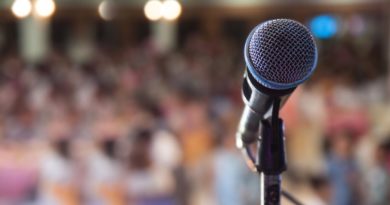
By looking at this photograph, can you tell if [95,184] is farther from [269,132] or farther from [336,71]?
[336,71]

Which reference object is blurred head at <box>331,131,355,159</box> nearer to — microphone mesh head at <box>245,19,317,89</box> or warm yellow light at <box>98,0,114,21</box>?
microphone mesh head at <box>245,19,317,89</box>

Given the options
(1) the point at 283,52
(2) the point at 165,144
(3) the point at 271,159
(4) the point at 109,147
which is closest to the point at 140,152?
(4) the point at 109,147

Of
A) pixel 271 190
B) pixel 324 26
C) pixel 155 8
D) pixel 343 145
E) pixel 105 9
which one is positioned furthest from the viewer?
pixel 324 26

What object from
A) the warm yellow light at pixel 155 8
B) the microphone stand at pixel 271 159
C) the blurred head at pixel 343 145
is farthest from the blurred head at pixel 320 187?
the warm yellow light at pixel 155 8

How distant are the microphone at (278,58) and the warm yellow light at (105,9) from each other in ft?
27.5

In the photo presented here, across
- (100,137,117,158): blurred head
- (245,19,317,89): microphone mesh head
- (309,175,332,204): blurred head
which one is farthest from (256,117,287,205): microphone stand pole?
(100,137,117,158): blurred head

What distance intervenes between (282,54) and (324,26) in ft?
32.0

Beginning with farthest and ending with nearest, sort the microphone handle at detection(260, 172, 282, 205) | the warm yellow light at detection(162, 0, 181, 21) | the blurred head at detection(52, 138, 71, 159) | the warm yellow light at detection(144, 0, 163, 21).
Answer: the warm yellow light at detection(144, 0, 163, 21), the warm yellow light at detection(162, 0, 181, 21), the blurred head at detection(52, 138, 71, 159), the microphone handle at detection(260, 172, 282, 205)

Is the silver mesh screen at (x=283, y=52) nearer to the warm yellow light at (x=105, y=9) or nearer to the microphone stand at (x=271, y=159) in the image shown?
the microphone stand at (x=271, y=159)

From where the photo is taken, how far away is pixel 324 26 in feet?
35.2

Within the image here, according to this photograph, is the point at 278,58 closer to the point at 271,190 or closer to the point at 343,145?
the point at 271,190

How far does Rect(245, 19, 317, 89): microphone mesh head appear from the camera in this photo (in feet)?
3.74

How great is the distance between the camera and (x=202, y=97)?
529 centimetres

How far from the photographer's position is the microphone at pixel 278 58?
44.8 inches
